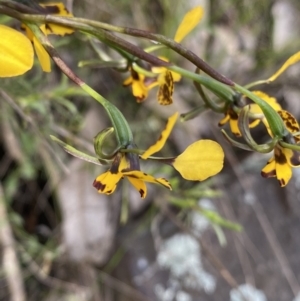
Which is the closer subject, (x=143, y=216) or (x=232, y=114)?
(x=232, y=114)

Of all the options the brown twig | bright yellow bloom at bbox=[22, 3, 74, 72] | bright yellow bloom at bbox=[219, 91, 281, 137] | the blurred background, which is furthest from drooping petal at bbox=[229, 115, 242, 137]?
the brown twig

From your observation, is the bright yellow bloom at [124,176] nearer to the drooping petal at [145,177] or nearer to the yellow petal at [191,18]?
the drooping petal at [145,177]

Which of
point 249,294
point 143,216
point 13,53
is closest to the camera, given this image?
point 13,53

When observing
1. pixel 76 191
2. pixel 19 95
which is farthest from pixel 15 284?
pixel 19 95

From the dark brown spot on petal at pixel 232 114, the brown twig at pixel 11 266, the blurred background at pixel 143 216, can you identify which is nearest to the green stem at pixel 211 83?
the dark brown spot on petal at pixel 232 114

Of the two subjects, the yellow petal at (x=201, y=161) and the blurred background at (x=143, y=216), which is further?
the blurred background at (x=143, y=216)

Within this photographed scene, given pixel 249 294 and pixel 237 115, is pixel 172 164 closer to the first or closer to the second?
pixel 237 115

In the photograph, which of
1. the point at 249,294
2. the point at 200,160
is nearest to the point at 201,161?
the point at 200,160
